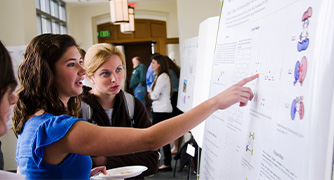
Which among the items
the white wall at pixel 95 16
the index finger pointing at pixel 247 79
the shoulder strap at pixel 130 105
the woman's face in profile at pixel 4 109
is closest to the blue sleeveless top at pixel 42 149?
the woman's face in profile at pixel 4 109

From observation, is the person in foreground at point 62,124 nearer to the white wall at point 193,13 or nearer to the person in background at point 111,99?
the person in background at point 111,99

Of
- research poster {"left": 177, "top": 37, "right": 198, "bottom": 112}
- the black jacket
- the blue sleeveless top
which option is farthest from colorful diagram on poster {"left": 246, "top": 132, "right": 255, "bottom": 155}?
research poster {"left": 177, "top": 37, "right": 198, "bottom": 112}

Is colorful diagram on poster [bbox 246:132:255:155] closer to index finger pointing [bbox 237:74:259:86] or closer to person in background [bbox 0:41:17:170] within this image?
index finger pointing [bbox 237:74:259:86]

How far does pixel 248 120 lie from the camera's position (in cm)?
109

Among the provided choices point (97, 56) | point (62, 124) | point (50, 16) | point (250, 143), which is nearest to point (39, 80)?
point (62, 124)

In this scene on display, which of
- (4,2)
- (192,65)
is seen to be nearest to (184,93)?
(192,65)

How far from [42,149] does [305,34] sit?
3.00ft

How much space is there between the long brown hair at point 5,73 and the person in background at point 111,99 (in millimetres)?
1075

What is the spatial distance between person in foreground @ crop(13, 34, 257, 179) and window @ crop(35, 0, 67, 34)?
6.04m

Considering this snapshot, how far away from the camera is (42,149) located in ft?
3.72

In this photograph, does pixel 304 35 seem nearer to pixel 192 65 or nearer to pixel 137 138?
pixel 137 138

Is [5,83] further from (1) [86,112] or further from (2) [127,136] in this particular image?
(1) [86,112]

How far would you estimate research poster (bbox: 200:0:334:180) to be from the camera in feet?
2.15

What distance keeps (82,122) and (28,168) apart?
0.93ft
